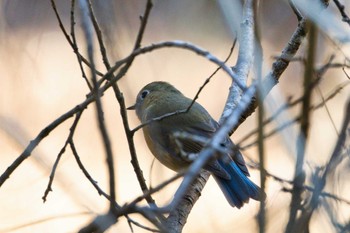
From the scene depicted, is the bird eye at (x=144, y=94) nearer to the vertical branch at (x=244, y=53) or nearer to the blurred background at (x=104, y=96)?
the blurred background at (x=104, y=96)

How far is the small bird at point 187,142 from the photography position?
3096mm

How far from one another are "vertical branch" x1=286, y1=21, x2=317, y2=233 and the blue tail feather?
1.79 meters

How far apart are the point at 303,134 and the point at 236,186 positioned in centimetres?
190

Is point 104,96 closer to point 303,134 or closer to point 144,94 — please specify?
point 144,94

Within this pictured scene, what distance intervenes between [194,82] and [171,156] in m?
3.00

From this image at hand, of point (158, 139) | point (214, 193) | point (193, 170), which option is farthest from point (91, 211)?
point (214, 193)

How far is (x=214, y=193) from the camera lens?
5.02m

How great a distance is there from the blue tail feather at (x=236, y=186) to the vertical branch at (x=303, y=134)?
1.79 m

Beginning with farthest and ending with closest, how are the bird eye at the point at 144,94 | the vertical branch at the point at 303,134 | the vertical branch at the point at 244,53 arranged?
the bird eye at the point at 144,94 < the vertical branch at the point at 244,53 < the vertical branch at the point at 303,134

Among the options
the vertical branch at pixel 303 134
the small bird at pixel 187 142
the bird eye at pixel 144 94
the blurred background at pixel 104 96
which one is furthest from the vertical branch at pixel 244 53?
the vertical branch at pixel 303 134

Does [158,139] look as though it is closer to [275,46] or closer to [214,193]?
[214,193]

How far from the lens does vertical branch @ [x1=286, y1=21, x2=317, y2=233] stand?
4.09ft

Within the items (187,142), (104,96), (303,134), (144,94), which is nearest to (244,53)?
(187,142)

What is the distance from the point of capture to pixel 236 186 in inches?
123
